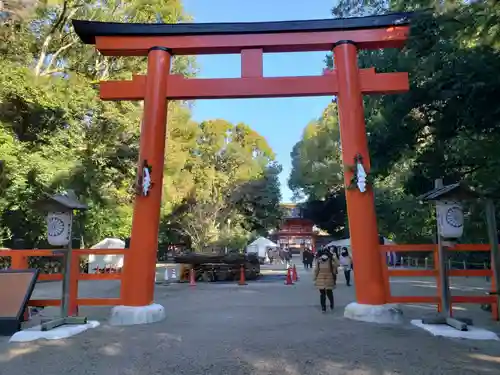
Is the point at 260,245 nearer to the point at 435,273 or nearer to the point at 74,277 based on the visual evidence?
the point at 435,273

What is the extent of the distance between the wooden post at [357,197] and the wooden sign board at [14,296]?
246 inches

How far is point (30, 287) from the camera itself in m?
7.77

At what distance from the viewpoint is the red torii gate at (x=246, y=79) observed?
A: 8570 millimetres

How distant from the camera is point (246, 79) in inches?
358

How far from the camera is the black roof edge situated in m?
9.15

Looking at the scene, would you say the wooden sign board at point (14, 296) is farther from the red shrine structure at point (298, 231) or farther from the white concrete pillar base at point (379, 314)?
the red shrine structure at point (298, 231)

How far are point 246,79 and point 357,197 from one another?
3460mm

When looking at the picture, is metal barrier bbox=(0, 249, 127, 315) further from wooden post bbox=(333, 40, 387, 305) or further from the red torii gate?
wooden post bbox=(333, 40, 387, 305)

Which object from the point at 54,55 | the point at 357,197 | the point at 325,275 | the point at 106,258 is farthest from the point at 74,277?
the point at 106,258

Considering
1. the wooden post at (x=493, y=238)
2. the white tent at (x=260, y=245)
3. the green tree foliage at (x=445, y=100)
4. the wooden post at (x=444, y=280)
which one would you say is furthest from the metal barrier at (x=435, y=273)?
the white tent at (x=260, y=245)

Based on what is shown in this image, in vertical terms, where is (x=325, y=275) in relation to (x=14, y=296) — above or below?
above

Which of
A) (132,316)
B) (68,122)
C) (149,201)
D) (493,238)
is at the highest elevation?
(68,122)

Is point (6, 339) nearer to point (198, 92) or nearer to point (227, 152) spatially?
point (198, 92)

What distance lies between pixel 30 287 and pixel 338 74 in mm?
7506
